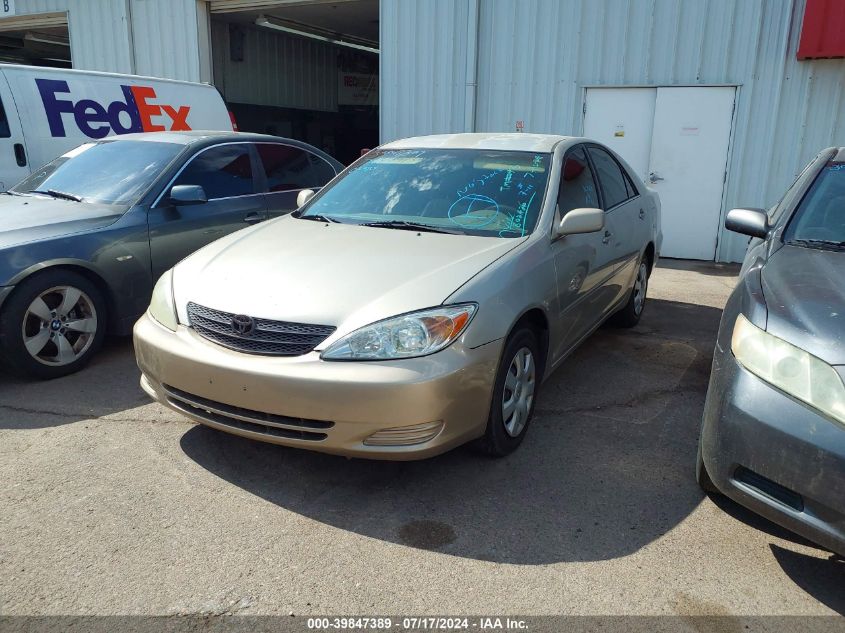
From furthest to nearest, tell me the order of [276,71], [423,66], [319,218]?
[276,71] < [423,66] < [319,218]

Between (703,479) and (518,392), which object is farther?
(518,392)

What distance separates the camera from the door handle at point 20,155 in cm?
721

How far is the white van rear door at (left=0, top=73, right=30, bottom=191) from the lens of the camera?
279 inches

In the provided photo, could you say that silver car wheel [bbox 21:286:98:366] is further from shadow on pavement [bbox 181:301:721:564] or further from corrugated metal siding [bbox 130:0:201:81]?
corrugated metal siding [bbox 130:0:201:81]

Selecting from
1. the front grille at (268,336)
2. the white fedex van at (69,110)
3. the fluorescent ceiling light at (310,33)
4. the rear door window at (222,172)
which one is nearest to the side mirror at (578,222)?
the front grille at (268,336)

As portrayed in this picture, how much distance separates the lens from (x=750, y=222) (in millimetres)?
3660

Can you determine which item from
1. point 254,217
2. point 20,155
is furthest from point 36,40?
point 254,217

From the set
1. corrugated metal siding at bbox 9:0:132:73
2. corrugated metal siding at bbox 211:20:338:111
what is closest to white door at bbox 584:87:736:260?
corrugated metal siding at bbox 9:0:132:73

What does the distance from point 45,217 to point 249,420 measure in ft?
8.86

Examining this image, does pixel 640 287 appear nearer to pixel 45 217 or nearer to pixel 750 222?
pixel 750 222

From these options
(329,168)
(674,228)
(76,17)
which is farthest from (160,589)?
(76,17)

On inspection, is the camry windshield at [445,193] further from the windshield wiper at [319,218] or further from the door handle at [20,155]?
the door handle at [20,155]

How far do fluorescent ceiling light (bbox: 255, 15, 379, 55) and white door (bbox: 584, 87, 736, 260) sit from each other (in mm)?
8356

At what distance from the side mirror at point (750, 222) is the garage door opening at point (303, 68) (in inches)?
392
